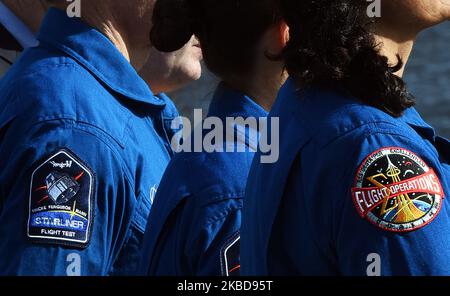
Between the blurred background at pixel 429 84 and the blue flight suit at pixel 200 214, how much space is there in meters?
5.12

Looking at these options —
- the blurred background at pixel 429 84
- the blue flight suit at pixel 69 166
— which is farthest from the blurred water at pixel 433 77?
the blue flight suit at pixel 69 166

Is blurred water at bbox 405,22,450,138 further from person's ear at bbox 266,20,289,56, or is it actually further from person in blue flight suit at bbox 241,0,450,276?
person in blue flight suit at bbox 241,0,450,276

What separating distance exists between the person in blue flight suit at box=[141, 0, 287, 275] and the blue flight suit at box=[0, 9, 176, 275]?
0.09 metres

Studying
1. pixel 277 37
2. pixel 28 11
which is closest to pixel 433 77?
pixel 28 11

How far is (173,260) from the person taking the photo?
2.35m

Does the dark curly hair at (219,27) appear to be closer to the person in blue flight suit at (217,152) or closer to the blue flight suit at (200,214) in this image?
→ the person in blue flight suit at (217,152)

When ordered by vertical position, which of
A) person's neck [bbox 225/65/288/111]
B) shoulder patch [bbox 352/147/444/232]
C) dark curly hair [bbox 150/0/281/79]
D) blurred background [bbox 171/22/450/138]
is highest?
blurred background [bbox 171/22/450/138]

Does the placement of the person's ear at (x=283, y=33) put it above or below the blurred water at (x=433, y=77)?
below

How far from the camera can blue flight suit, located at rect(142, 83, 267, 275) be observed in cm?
230

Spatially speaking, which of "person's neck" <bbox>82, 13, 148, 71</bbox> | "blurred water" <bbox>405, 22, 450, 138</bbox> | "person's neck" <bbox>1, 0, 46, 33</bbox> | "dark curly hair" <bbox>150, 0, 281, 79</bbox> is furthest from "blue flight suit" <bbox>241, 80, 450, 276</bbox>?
"blurred water" <bbox>405, 22, 450, 138</bbox>

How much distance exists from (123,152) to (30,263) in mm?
350

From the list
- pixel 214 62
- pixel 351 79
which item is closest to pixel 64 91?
pixel 214 62

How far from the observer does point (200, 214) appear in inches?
91.6

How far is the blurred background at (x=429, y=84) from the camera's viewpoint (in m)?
8.46
